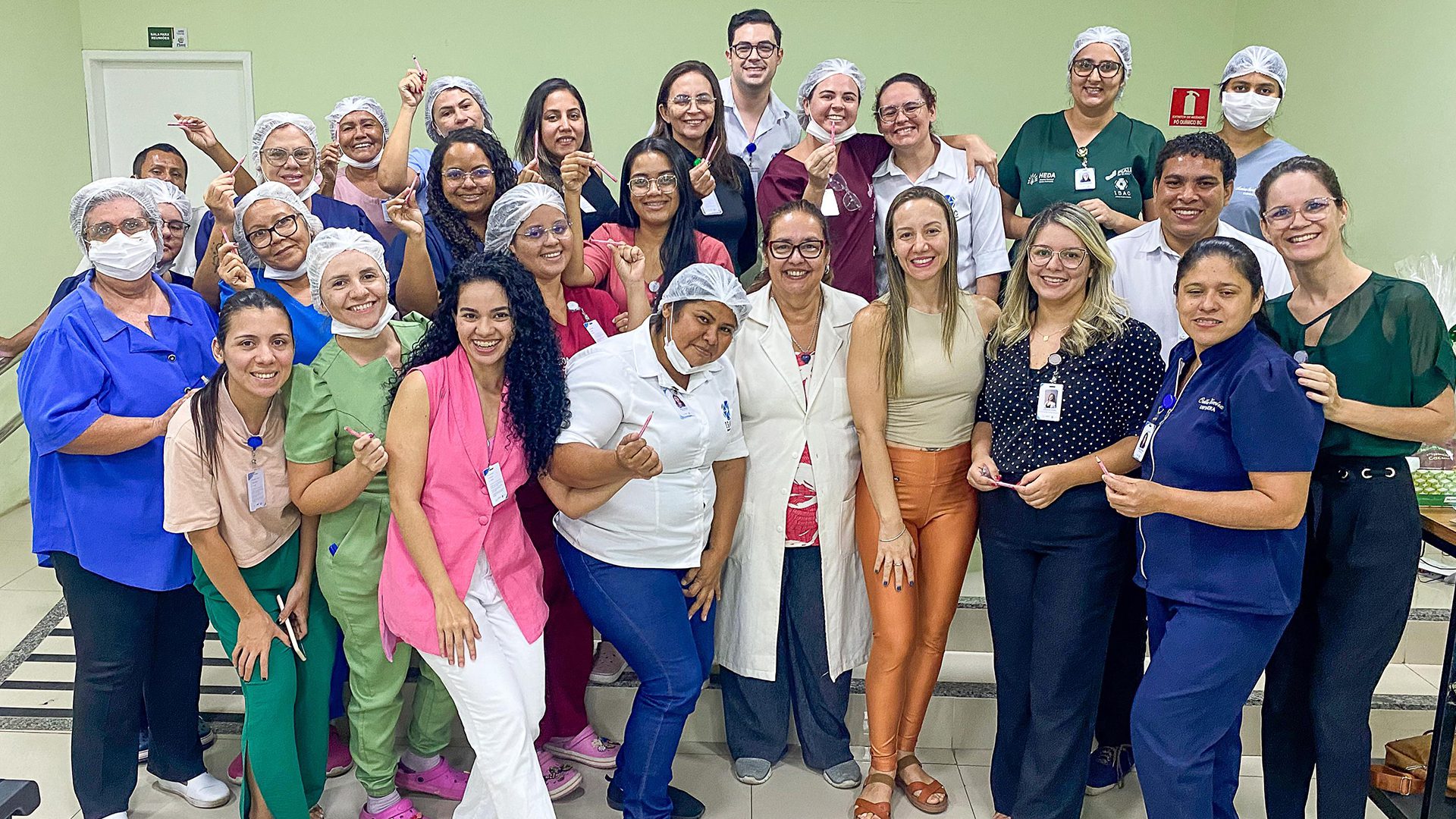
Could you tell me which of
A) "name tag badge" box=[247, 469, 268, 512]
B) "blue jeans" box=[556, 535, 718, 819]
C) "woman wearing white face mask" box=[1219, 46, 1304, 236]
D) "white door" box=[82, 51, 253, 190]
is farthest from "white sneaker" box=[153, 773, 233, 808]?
"white door" box=[82, 51, 253, 190]

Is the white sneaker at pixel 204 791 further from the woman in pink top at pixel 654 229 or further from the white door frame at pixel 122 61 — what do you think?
the white door frame at pixel 122 61

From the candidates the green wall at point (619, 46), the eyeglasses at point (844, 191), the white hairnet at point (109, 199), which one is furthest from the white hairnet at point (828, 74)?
the green wall at point (619, 46)

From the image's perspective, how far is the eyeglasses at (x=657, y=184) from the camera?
3279 millimetres

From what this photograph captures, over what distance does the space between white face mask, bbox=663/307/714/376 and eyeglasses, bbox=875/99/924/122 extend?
125cm

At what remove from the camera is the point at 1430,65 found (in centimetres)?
478

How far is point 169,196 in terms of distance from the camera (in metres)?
3.38

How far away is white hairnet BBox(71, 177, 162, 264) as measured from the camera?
2908 mm

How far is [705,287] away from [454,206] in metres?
1.04

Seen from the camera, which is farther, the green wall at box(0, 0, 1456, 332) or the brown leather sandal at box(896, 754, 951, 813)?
the green wall at box(0, 0, 1456, 332)

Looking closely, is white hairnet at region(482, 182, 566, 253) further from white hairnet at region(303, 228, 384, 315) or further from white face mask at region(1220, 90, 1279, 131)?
white face mask at region(1220, 90, 1279, 131)

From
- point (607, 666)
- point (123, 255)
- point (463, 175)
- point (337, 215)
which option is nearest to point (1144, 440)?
point (607, 666)

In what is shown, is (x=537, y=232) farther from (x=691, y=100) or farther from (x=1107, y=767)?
(x=1107, y=767)

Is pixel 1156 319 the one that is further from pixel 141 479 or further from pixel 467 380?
pixel 141 479

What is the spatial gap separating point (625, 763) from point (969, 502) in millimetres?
1286
